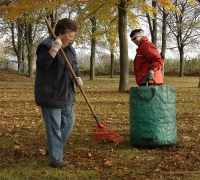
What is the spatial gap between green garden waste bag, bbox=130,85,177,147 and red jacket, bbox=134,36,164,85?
14.2 inches

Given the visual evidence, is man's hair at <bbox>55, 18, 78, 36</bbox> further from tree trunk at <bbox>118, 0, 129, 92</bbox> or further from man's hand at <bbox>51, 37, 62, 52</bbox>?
tree trunk at <bbox>118, 0, 129, 92</bbox>

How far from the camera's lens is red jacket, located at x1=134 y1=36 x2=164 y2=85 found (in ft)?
15.7

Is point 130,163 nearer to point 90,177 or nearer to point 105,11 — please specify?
point 90,177

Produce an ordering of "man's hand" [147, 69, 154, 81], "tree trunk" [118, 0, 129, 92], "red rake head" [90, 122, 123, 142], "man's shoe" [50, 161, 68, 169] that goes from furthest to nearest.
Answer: "tree trunk" [118, 0, 129, 92] < "red rake head" [90, 122, 123, 142] < "man's hand" [147, 69, 154, 81] < "man's shoe" [50, 161, 68, 169]

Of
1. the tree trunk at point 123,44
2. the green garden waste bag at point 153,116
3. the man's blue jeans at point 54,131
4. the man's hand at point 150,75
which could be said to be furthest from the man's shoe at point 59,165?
the tree trunk at point 123,44

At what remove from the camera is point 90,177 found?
3473mm

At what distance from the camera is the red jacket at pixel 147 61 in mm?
4784

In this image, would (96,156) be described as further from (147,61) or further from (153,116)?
(147,61)

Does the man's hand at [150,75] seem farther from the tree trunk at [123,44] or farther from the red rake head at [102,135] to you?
the tree trunk at [123,44]

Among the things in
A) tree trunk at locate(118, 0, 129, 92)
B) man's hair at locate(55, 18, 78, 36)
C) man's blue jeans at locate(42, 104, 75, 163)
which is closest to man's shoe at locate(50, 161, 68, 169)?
man's blue jeans at locate(42, 104, 75, 163)

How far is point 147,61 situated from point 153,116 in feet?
2.97

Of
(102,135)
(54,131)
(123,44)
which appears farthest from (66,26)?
(123,44)

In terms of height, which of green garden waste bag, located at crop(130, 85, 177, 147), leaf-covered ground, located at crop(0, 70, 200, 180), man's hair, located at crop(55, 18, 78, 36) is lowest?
leaf-covered ground, located at crop(0, 70, 200, 180)

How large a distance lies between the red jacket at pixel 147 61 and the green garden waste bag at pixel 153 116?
360 mm
